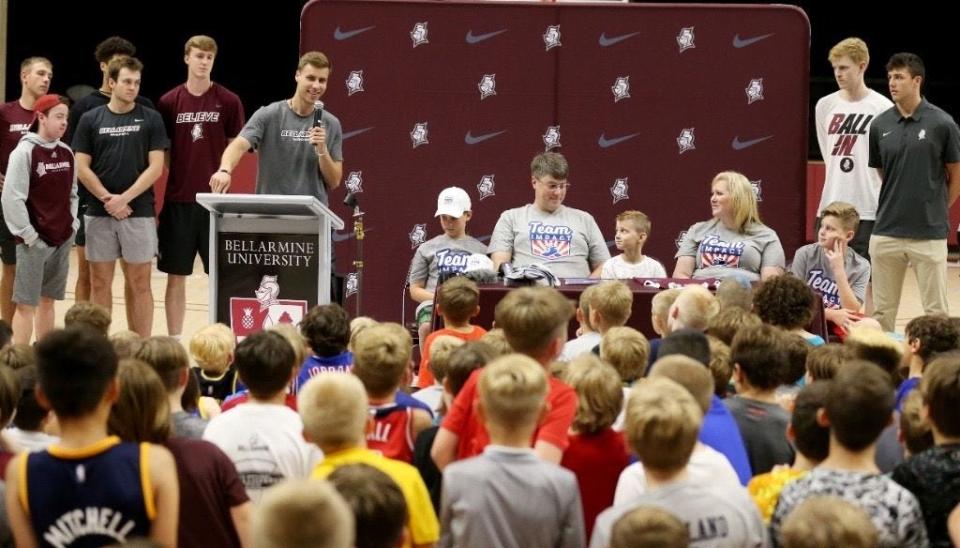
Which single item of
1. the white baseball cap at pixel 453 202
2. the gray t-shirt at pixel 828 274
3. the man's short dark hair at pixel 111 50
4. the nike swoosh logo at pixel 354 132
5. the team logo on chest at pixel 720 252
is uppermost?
the man's short dark hair at pixel 111 50

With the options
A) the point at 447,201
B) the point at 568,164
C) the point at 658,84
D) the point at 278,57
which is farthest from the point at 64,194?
the point at 278,57

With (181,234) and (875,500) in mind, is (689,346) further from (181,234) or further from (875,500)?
(181,234)

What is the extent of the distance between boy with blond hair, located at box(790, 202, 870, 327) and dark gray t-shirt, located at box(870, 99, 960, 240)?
95 cm

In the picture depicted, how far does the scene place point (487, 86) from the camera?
32.0 feet

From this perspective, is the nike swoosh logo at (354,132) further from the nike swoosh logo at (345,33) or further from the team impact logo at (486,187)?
the team impact logo at (486,187)

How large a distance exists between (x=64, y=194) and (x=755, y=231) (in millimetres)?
4211

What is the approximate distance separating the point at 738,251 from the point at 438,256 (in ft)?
6.02

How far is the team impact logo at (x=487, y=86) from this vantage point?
973 centimetres

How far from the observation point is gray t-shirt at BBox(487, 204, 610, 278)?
888 cm

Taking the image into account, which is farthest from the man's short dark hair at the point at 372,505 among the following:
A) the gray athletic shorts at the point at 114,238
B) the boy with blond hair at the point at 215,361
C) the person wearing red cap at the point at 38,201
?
the gray athletic shorts at the point at 114,238

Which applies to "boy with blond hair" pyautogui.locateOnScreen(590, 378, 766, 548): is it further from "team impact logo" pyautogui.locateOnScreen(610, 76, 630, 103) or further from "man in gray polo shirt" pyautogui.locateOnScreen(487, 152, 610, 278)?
"team impact logo" pyautogui.locateOnScreen(610, 76, 630, 103)

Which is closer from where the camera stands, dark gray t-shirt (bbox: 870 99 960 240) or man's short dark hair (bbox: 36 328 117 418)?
man's short dark hair (bbox: 36 328 117 418)

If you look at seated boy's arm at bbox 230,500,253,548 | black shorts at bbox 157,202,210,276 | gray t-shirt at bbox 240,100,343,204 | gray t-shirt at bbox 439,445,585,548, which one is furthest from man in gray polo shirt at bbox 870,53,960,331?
seated boy's arm at bbox 230,500,253,548

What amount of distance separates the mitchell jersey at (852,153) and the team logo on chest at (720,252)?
1.25 m
